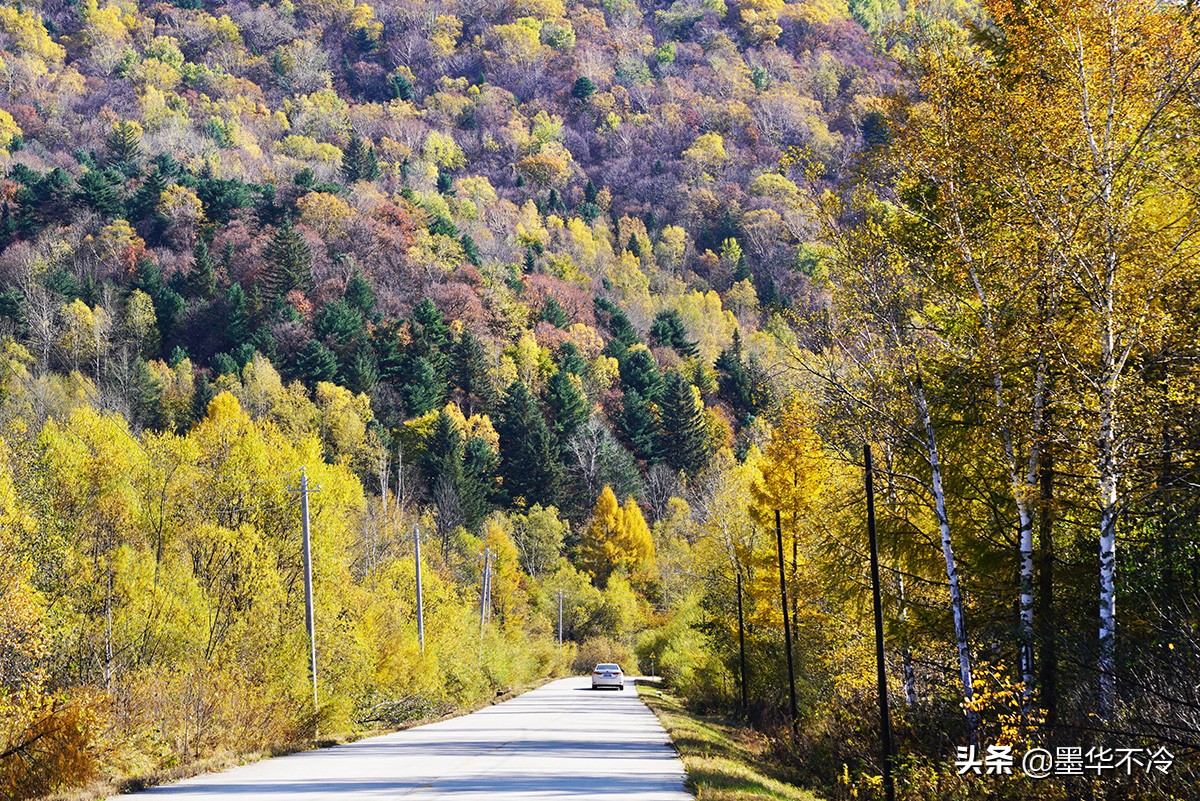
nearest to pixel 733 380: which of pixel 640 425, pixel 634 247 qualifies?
pixel 640 425

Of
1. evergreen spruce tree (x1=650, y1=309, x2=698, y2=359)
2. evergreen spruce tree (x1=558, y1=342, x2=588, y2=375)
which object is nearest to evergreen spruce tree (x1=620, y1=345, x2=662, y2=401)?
evergreen spruce tree (x1=558, y1=342, x2=588, y2=375)

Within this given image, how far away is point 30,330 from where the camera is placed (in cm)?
9412

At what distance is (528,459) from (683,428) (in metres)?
16.4

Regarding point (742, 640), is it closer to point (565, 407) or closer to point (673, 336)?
point (565, 407)

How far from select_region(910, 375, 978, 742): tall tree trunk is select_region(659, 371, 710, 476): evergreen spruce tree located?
86.6 metres

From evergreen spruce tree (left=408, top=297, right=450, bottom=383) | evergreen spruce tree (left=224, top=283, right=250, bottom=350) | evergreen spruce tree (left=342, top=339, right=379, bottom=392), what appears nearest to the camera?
evergreen spruce tree (left=342, top=339, right=379, bottom=392)

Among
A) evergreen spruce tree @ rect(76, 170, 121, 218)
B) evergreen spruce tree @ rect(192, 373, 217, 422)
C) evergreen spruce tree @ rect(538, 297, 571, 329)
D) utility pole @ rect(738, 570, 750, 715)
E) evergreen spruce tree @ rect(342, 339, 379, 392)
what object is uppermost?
evergreen spruce tree @ rect(76, 170, 121, 218)

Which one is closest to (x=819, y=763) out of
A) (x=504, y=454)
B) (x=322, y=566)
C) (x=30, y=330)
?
(x=322, y=566)

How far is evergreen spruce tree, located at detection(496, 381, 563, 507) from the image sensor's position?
97562 mm

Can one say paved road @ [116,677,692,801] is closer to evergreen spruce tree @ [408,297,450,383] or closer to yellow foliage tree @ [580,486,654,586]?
yellow foliage tree @ [580,486,654,586]

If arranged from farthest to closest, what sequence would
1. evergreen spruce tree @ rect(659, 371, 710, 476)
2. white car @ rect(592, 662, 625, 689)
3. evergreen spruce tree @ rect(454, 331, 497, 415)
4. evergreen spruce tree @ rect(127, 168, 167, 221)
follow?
evergreen spruce tree @ rect(127, 168, 167, 221)
evergreen spruce tree @ rect(659, 371, 710, 476)
evergreen spruce tree @ rect(454, 331, 497, 415)
white car @ rect(592, 662, 625, 689)

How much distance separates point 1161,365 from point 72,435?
129 feet

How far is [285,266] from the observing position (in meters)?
105

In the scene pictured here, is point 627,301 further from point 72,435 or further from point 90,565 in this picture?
point 90,565
